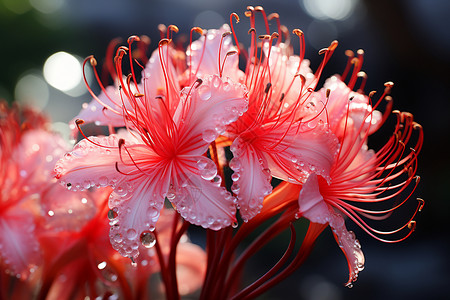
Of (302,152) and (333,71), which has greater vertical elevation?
(302,152)

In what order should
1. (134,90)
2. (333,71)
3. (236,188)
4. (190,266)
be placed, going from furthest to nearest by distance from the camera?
1. (333,71)
2. (190,266)
3. (134,90)
4. (236,188)

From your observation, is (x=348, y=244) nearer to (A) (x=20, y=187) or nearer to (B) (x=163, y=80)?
(B) (x=163, y=80)

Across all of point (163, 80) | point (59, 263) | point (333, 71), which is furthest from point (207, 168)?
point (333, 71)

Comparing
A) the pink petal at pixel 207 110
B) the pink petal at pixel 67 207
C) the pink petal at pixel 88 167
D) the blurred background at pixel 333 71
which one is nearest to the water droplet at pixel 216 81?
the pink petal at pixel 207 110

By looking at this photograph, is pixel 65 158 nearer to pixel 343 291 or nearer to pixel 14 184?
pixel 14 184

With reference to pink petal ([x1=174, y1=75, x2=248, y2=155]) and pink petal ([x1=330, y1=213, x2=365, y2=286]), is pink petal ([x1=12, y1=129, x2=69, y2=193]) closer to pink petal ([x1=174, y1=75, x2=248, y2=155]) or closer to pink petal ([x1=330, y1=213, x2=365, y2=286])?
pink petal ([x1=174, y1=75, x2=248, y2=155])

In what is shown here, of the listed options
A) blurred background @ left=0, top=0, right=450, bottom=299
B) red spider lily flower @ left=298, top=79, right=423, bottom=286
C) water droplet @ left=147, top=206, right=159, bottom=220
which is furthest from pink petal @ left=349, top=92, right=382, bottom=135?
blurred background @ left=0, top=0, right=450, bottom=299

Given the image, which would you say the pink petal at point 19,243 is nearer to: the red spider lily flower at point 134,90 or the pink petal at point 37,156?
the pink petal at point 37,156
